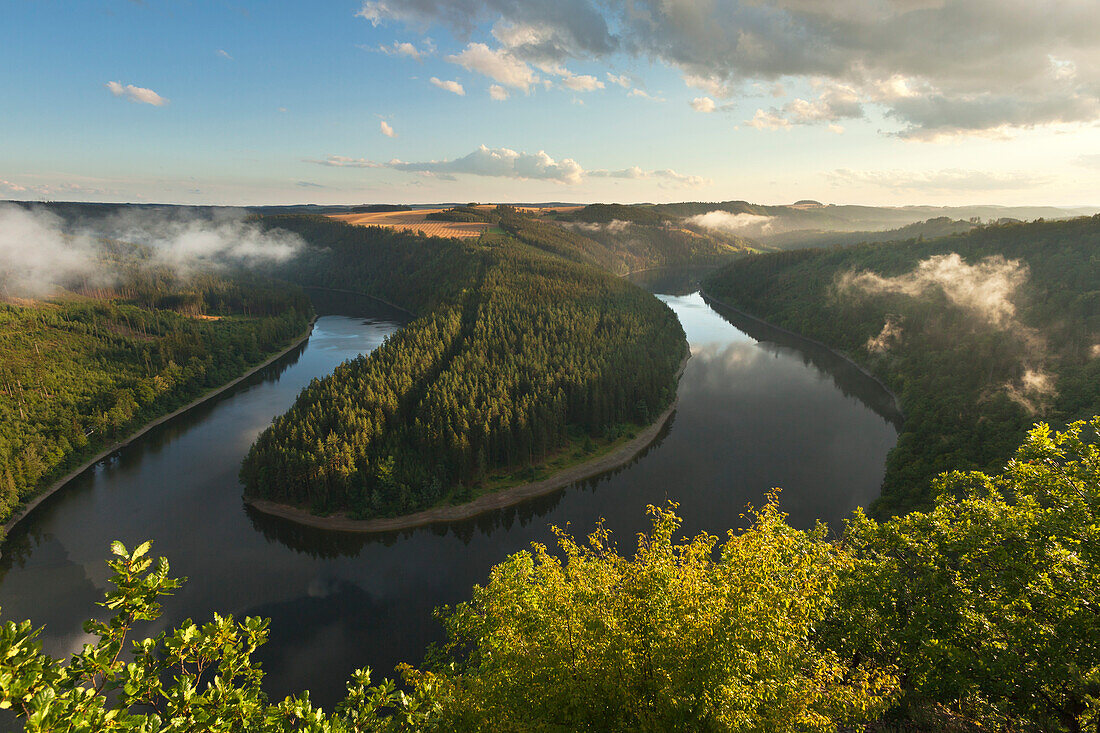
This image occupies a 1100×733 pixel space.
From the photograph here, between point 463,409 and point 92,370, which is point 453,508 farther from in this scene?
point 92,370

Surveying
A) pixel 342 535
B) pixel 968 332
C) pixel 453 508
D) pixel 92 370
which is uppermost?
pixel 968 332

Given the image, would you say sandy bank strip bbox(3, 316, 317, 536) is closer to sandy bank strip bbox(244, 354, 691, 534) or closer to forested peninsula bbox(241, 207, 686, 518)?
forested peninsula bbox(241, 207, 686, 518)

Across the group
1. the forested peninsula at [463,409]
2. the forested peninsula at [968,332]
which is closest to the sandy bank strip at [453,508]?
the forested peninsula at [463,409]

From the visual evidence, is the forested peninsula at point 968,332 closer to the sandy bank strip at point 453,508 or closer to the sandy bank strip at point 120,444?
the sandy bank strip at point 453,508

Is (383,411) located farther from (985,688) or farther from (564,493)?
(985,688)

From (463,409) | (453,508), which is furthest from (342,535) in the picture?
(463,409)

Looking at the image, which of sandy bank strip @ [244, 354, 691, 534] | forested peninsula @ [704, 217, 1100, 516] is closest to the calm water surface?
sandy bank strip @ [244, 354, 691, 534]

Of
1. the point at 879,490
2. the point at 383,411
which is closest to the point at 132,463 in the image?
the point at 383,411
